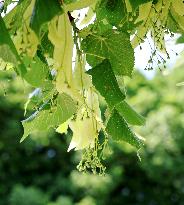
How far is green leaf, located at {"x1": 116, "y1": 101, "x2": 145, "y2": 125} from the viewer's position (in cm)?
96


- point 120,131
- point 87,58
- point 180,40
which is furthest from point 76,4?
point 180,40

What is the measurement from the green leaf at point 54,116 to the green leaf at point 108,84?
5 centimetres

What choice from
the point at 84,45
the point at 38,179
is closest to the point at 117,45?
the point at 84,45

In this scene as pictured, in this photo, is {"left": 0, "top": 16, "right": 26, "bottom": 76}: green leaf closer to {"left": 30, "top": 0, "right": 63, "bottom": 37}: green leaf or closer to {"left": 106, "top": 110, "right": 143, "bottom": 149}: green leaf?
{"left": 30, "top": 0, "right": 63, "bottom": 37}: green leaf

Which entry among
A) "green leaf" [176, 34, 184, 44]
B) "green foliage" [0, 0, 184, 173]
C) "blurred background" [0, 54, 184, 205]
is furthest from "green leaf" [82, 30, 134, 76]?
"blurred background" [0, 54, 184, 205]

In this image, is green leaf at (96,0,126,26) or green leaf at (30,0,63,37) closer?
green leaf at (30,0,63,37)

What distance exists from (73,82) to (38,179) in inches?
396

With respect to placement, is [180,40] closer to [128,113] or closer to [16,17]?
[128,113]

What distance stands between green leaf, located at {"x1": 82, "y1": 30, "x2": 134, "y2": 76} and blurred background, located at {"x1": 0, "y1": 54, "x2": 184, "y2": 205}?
797 centimetres

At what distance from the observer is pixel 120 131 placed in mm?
944

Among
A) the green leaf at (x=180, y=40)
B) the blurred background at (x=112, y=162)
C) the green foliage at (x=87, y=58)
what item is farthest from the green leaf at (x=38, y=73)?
the blurred background at (x=112, y=162)

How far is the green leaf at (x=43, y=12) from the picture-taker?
68cm

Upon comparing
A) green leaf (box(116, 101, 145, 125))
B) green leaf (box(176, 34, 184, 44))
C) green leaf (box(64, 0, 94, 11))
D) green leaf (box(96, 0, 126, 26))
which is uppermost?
green leaf (box(64, 0, 94, 11))

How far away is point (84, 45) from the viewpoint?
0.86 metres
